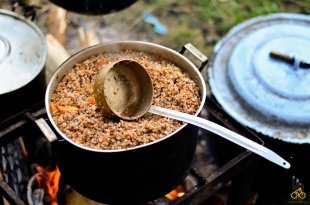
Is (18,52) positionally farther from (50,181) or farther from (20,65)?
(50,181)

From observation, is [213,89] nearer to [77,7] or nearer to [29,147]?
[77,7]

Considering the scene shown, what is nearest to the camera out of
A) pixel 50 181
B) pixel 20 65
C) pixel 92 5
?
pixel 20 65

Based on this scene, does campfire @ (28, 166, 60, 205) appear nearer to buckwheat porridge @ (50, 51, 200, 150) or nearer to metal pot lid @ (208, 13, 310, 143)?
buckwheat porridge @ (50, 51, 200, 150)

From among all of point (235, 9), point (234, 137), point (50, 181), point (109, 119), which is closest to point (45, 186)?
point (50, 181)

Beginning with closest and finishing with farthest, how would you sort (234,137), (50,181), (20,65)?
(234,137)
(20,65)
(50,181)

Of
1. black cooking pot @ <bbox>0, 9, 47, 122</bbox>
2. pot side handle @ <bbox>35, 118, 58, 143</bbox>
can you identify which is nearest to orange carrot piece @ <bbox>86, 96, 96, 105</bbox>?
pot side handle @ <bbox>35, 118, 58, 143</bbox>

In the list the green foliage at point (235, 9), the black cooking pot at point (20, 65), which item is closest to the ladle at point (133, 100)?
the black cooking pot at point (20, 65)

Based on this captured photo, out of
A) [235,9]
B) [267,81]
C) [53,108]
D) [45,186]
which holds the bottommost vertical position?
[45,186]
